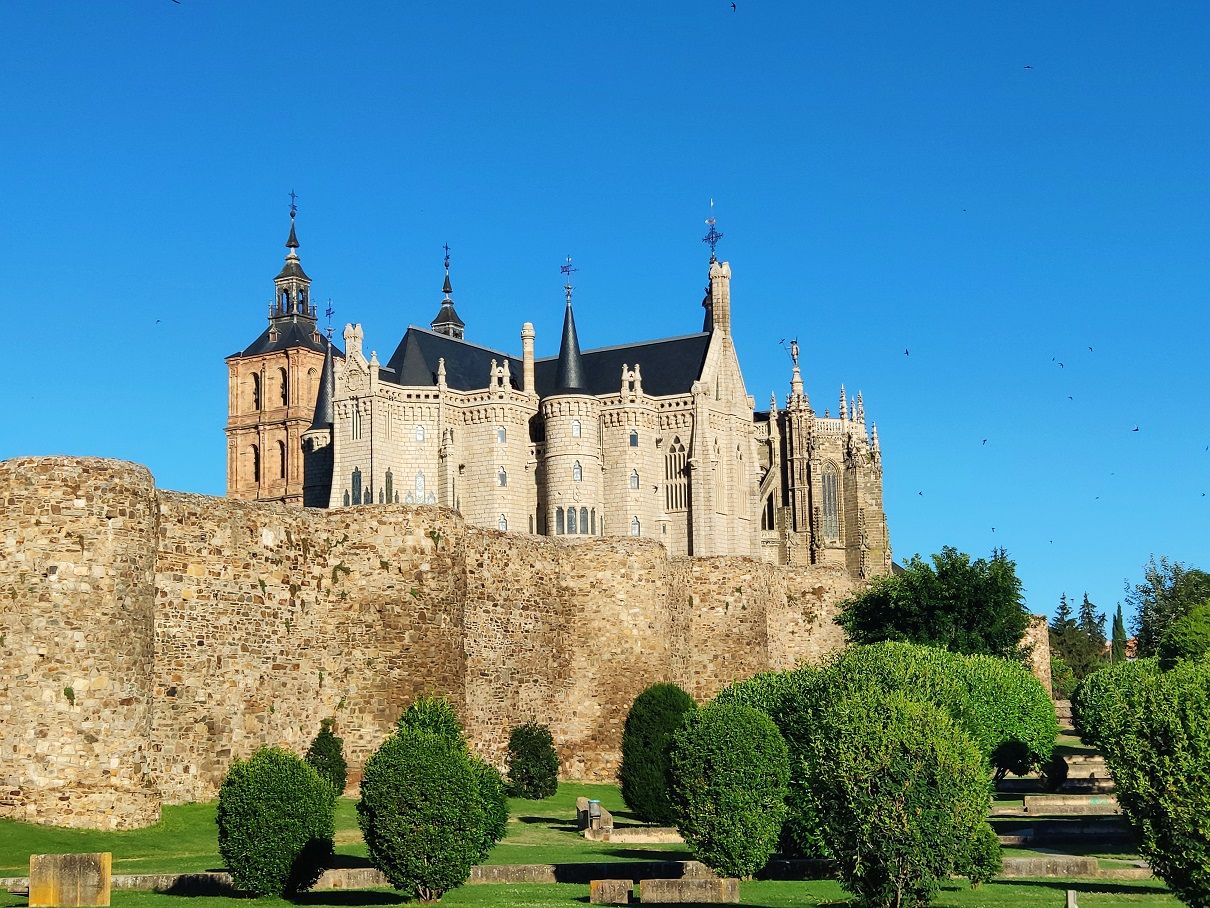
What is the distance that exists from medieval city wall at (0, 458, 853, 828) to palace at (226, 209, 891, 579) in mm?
38978

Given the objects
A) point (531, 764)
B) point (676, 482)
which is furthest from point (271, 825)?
point (676, 482)

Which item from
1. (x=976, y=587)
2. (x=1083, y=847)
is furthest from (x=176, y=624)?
(x=976, y=587)

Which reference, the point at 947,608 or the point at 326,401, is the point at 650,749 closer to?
the point at 947,608

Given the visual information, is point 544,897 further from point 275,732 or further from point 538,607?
point 538,607

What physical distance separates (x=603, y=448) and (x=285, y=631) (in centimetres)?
6469

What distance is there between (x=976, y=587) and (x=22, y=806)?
4221 cm

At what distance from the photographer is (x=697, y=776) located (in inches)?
1161

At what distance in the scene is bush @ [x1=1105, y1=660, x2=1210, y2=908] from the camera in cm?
2259

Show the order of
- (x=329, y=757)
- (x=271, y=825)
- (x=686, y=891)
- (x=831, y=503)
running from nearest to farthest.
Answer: (x=271, y=825)
(x=686, y=891)
(x=329, y=757)
(x=831, y=503)

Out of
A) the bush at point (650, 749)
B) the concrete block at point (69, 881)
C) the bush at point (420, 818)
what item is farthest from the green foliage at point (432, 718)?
the bush at point (650, 749)

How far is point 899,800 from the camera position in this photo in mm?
23594

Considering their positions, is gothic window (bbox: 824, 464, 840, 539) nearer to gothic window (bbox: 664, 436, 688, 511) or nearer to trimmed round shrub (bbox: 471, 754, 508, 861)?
gothic window (bbox: 664, 436, 688, 511)

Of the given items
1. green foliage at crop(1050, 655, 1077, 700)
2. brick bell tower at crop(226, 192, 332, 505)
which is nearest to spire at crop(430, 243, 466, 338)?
brick bell tower at crop(226, 192, 332, 505)

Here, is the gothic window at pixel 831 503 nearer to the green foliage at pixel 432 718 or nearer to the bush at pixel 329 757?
the bush at pixel 329 757
